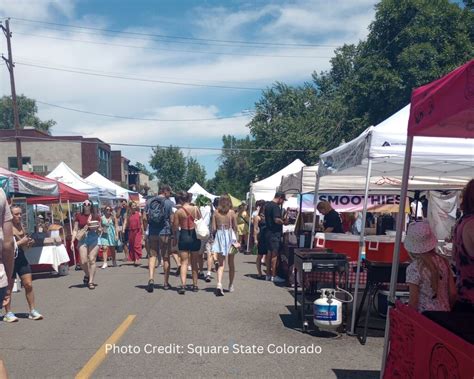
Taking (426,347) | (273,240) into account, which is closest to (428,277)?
(426,347)

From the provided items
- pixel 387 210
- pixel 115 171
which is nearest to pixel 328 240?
pixel 387 210

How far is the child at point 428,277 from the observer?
4215mm

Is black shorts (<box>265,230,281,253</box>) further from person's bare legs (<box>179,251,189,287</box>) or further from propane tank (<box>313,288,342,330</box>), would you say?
propane tank (<box>313,288,342,330</box>)

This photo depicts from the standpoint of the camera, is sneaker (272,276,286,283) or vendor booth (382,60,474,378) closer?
vendor booth (382,60,474,378)

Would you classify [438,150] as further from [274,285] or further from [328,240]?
[274,285]

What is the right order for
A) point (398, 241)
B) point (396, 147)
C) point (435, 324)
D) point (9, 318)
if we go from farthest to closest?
1. point (9, 318)
2. point (396, 147)
3. point (398, 241)
4. point (435, 324)

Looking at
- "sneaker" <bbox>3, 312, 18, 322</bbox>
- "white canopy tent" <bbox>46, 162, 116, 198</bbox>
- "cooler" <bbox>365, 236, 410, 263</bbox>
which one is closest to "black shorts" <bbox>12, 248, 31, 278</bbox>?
"sneaker" <bbox>3, 312, 18, 322</bbox>

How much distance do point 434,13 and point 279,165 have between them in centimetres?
1866

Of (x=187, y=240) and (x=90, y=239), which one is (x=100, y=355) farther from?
(x=90, y=239)

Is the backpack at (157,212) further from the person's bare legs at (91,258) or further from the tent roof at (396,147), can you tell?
the tent roof at (396,147)

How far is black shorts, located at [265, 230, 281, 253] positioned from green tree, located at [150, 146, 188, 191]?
235 feet

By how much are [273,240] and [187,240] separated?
7.88ft

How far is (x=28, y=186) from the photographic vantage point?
1303 cm

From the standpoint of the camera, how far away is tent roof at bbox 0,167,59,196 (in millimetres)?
Result: 12125
